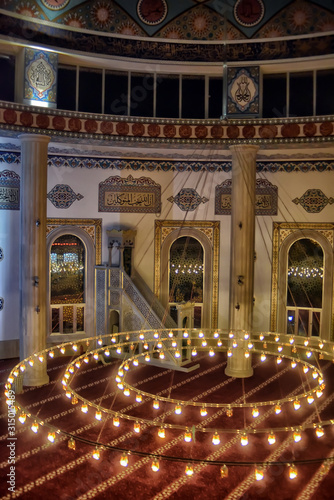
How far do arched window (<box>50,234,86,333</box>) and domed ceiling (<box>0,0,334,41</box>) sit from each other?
379 cm

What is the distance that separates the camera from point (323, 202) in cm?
974

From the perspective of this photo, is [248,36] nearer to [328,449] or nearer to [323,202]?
[323,202]

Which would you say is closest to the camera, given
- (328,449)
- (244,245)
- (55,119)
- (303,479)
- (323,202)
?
(303,479)

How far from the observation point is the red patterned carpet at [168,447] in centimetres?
506

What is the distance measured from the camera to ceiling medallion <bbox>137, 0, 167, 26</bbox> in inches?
328

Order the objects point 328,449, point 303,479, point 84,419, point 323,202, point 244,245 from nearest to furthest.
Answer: point 303,479 < point 328,449 < point 84,419 < point 244,245 < point 323,202

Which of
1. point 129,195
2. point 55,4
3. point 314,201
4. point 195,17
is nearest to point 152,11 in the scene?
point 195,17

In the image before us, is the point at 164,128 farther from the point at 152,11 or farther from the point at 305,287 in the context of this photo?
the point at 305,287

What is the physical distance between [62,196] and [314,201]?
462 centimetres

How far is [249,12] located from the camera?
8.24 meters

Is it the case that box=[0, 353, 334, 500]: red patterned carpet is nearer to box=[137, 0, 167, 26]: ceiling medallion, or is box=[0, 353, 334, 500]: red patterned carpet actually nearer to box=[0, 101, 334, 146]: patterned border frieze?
box=[0, 101, 334, 146]: patterned border frieze

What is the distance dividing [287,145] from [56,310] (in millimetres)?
5106

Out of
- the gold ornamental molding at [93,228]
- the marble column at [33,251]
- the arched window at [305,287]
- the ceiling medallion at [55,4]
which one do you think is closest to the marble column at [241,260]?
the arched window at [305,287]

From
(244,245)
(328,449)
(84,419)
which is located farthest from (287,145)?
(84,419)
